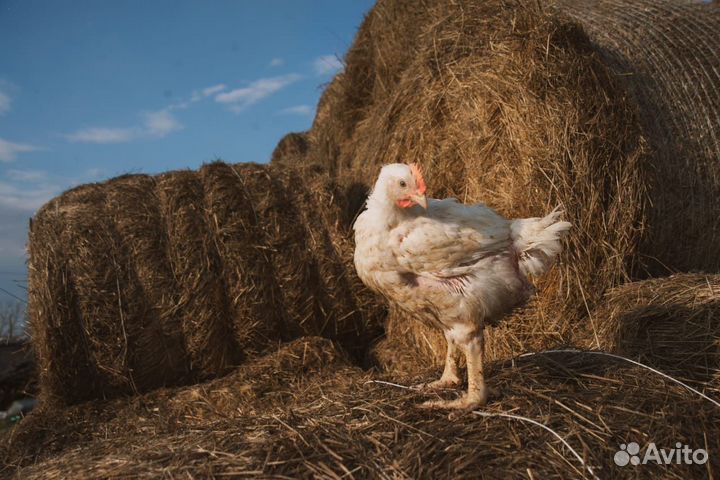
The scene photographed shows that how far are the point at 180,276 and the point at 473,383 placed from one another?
8.12 ft

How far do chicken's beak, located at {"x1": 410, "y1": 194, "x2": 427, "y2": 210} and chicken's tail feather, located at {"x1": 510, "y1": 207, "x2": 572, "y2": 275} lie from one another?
0.56m

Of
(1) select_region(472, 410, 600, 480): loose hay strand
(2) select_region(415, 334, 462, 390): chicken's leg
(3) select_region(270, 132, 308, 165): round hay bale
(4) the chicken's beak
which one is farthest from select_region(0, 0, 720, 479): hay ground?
(3) select_region(270, 132, 308, 165): round hay bale

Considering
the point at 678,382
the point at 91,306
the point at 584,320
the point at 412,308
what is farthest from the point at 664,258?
the point at 91,306

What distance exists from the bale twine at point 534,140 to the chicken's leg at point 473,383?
49.5 inches

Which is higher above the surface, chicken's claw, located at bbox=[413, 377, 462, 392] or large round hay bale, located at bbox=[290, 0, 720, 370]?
large round hay bale, located at bbox=[290, 0, 720, 370]

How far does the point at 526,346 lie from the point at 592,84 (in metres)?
1.83

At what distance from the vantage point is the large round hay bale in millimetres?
3639

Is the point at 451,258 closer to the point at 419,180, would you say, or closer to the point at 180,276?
the point at 419,180

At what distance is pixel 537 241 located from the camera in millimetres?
2613

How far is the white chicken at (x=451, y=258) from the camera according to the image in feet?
8.11

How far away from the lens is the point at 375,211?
102 inches

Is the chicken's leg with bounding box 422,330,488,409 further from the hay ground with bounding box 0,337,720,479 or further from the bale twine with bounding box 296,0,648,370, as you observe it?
the bale twine with bounding box 296,0,648,370

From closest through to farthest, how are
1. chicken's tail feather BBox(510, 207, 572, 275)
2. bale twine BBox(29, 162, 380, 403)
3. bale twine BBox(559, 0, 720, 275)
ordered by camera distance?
chicken's tail feather BBox(510, 207, 572, 275)
bale twine BBox(29, 162, 380, 403)
bale twine BBox(559, 0, 720, 275)
